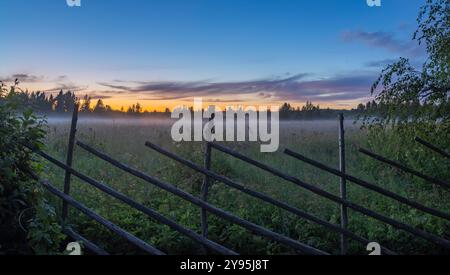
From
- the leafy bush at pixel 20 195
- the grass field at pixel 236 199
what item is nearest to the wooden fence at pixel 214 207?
the leafy bush at pixel 20 195

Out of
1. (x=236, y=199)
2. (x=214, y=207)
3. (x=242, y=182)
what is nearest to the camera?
(x=214, y=207)

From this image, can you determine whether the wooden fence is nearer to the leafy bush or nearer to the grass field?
the leafy bush

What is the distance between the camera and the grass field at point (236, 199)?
5.36m

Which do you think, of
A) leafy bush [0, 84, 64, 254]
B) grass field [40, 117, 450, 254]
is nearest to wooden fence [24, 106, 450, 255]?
leafy bush [0, 84, 64, 254]

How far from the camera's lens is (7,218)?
418 cm

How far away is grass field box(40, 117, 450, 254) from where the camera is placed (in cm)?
536

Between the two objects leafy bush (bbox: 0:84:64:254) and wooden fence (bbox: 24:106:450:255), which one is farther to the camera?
wooden fence (bbox: 24:106:450:255)

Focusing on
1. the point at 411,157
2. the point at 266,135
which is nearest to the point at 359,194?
the point at 411,157

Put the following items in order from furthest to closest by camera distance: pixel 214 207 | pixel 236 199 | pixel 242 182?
pixel 242 182, pixel 236 199, pixel 214 207

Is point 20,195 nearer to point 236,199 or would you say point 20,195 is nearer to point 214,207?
point 214,207

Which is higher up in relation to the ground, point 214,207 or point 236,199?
point 214,207

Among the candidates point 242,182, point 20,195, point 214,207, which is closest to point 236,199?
point 242,182

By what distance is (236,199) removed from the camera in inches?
255

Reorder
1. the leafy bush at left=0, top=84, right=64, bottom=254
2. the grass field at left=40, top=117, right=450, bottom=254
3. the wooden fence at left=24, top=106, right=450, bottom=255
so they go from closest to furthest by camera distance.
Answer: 1. the leafy bush at left=0, top=84, right=64, bottom=254
2. the wooden fence at left=24, top=106, right=450, bottom=255
3. the grass field at left=40, top=117, right=450, bottom=254
